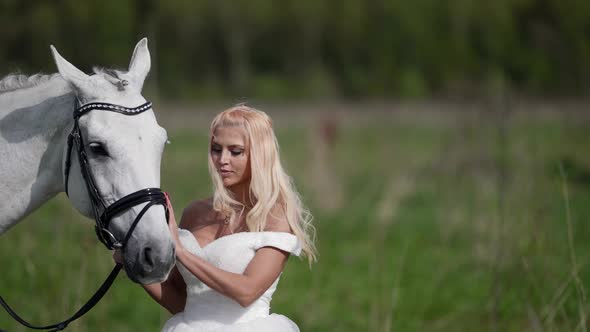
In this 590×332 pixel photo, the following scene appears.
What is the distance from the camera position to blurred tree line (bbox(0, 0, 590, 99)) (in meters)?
7.46

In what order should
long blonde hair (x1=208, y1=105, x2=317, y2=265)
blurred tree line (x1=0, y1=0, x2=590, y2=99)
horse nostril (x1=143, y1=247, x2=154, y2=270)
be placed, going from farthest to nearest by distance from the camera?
blurred tree line (x1=0, y1=0, x2=590, y2=99) < long blonde hair (x1=208, y1=105, x2=317, y2=265) < horse nostril (x1=143, y1=247, x2=154, y2=270)

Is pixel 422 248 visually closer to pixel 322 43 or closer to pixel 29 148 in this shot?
pixel 29 148

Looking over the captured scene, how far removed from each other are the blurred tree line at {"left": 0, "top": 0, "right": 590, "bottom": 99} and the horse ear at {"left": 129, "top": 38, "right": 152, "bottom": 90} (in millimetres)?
3452

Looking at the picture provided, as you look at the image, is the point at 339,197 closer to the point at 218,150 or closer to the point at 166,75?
the point at 218,150

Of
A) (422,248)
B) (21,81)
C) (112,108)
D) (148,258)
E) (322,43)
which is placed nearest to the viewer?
(148,258)

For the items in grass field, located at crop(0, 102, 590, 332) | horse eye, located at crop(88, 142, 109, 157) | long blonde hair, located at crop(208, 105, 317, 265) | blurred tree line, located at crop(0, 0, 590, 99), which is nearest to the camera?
horse eye, located at crop(88, 142, 109, 157)

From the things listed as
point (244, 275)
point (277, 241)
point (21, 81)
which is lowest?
point (244, 275)

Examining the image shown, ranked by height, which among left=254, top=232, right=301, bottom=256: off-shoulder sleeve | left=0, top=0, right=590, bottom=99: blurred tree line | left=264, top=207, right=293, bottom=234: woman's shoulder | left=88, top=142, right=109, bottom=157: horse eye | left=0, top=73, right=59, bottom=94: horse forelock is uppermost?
left=0, top=73, right=59, bottom=94: horse forelock

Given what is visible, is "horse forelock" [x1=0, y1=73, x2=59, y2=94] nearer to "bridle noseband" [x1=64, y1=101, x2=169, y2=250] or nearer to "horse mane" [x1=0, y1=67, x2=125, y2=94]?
"horse mane" [x1=0, y1=67, x2=125, y2=94]

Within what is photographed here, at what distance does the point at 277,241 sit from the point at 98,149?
783 millimetres

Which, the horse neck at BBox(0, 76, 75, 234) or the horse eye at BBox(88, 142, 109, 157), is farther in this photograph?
the horse neck at BBox(0, 76, 75, 234)

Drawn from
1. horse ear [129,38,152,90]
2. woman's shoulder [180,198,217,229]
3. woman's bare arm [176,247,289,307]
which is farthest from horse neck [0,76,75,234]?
woman's bare arm [176,247,289,307]

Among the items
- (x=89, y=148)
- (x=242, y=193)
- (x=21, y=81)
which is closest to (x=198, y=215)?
(x=242, y=193)

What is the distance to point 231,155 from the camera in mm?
2705
